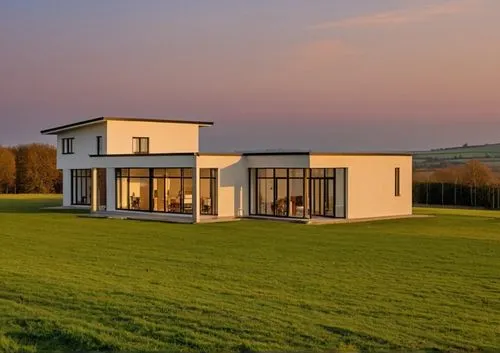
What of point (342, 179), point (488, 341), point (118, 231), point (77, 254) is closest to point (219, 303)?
point (488, 341)

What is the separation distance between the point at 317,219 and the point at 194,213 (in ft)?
15.9

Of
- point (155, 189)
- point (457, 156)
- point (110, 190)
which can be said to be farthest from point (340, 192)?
point (457, 156)

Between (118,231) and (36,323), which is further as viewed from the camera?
(118,231)

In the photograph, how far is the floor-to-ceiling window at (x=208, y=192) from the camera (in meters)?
27.4

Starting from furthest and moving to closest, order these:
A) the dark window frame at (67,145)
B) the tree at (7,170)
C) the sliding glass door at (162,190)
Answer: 1. the tree at (7,170)
2. the dark window frame at (67,145)
3. the sliding glass door at (162,190)

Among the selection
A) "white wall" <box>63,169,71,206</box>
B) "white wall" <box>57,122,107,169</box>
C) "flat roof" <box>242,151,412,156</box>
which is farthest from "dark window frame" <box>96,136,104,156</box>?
"flat roof" <box>242,151,412,156</box>

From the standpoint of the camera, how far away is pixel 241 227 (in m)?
23.0

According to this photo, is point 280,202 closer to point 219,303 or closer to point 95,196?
point 95,196

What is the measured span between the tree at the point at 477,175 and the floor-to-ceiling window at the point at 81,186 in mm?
25723

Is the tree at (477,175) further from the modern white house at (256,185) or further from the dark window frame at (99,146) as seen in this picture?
the dark window frame at (99,146)

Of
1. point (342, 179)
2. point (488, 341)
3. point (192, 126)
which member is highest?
point (192, 126)

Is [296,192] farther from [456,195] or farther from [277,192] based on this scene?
[456,195]

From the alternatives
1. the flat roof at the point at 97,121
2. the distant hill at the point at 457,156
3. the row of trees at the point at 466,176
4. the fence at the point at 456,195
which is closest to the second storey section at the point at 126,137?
the flat roof at the point at 97,121

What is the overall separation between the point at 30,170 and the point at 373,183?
3684cm
